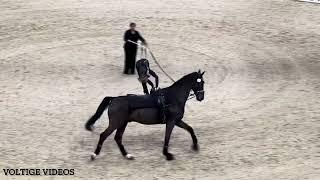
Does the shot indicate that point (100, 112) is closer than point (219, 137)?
Yes

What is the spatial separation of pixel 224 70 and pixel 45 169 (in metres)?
7.33

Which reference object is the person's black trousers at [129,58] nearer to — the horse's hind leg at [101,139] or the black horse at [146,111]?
the black horse at [146,111]

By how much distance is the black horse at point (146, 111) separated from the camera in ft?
45.9

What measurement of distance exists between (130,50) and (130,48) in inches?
2.3

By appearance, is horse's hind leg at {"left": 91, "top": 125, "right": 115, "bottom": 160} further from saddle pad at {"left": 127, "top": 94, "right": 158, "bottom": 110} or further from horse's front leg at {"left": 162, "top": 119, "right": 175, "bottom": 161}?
horse's front leg at {"left": 162, "top": 119, "right": 175, "bottom": 161}

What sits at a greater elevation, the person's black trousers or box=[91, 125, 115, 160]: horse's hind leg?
the person's black trousers

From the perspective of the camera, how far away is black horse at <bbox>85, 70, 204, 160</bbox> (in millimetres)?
13984

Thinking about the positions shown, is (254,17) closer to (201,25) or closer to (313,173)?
(201,25)

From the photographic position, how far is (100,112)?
14.5 metres

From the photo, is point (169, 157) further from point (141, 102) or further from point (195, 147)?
point (141, 102)

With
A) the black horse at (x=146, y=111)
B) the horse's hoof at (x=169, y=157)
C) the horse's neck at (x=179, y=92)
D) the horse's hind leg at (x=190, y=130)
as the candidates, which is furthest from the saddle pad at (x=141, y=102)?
the horse's hoof at (x=169, y=157)

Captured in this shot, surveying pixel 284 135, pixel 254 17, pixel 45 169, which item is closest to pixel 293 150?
pixel 284 135

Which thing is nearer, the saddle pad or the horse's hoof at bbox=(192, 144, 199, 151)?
the saddle pad

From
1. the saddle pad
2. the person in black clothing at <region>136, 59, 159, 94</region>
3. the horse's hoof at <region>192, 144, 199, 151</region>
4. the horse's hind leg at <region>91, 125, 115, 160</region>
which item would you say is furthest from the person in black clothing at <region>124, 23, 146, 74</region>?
the horse's hind leg at <region>91, 125, 115, 160</region>
